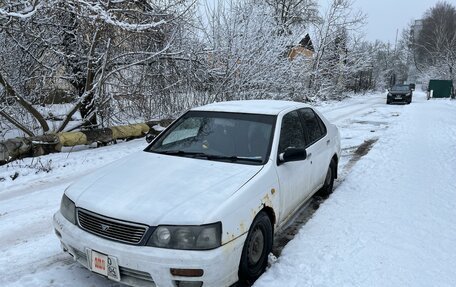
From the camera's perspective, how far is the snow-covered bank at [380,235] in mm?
3564

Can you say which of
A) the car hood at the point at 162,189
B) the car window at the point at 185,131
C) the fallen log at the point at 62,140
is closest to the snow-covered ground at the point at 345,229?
the fallen log at the point at 62,140

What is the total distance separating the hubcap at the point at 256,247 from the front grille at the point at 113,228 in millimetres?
988

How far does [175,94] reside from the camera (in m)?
12.2

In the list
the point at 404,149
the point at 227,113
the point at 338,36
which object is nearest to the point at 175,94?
the point at 404,149

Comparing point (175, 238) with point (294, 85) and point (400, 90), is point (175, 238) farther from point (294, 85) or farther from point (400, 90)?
point (400, 90)

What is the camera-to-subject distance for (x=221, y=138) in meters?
4.19

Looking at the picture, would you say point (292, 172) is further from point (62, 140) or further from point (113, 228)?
point (62, 140)

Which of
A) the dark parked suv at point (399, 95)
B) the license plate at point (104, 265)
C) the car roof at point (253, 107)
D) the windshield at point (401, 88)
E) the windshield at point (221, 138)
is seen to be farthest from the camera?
the windshield at point (401, 88)

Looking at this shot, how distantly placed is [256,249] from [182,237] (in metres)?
0.91

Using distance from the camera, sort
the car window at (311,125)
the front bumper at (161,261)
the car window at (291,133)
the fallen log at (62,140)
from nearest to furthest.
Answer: the front bumper at (161,261) → the car window at (291,133) → the car window at (311,125) → the fallen log at (62,140)

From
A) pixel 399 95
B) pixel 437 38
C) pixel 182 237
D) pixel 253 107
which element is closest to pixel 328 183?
pixel 253 107

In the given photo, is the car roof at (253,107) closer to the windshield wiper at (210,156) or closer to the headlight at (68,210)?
the windshield wiper at (210,156)

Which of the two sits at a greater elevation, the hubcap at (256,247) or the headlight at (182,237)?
the headlight at (182,237)

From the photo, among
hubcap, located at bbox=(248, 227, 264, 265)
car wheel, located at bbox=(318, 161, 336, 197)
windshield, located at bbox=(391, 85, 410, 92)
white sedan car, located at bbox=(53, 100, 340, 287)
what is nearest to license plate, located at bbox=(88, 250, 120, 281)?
white sedan car, located at bbox=(53, 100, 340, 287)
